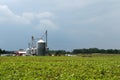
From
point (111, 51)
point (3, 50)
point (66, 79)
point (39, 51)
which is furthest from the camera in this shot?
point (111, 51)

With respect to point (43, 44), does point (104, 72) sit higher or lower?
lower

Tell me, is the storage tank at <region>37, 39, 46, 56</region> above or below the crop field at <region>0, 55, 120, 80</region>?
above

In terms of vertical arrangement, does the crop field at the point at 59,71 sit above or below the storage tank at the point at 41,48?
below

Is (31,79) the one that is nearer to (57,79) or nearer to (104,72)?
(57,79)

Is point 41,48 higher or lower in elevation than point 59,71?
higher

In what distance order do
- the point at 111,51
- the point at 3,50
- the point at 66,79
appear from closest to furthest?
the point at 66,79 → the point at 3,50 → the point at 111,51

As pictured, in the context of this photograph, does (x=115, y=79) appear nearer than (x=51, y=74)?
Yes

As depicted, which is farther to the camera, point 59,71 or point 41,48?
point 41,48

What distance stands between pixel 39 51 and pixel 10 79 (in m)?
70.2

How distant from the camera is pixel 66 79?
1440cm

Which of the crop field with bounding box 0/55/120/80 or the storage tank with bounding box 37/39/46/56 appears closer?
the crop field with bounding box 0/55/120/80

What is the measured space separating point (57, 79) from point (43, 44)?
7040 centimetres

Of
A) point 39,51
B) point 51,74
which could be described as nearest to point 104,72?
point 51,74

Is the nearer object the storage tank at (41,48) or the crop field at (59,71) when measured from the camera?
the crop field at (59,71)
